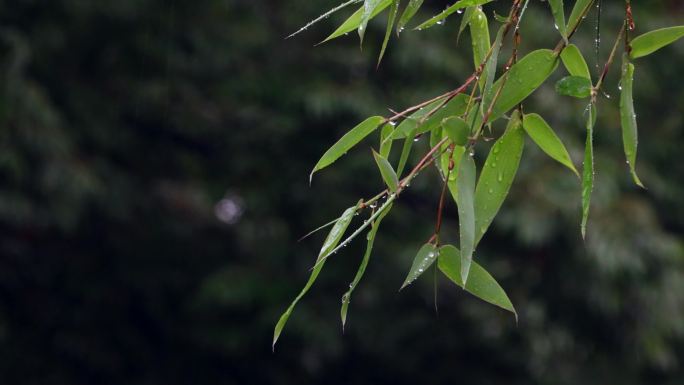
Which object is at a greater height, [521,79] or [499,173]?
[521,79]

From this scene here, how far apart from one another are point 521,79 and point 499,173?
11 cm

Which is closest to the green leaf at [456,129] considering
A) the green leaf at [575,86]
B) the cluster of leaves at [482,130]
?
the cluster of leaves at [482,130]

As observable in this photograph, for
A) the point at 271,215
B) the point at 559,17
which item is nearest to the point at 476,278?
the point at 559,17

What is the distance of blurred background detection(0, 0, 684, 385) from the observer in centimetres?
494

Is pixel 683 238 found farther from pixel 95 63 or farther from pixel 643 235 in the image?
pixel 95 63

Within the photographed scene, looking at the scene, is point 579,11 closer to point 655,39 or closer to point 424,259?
point 655,39

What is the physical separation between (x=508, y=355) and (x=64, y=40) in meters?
2.65

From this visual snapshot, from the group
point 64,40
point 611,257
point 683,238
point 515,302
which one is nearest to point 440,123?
point 611,257

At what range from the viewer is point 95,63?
18.4 feet

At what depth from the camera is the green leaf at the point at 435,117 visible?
1.21m

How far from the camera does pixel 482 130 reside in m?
1.15

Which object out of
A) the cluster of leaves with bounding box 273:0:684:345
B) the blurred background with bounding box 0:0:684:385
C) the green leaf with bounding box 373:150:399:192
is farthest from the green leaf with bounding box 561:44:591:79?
the blurred background with bounding box 0:0:684:385

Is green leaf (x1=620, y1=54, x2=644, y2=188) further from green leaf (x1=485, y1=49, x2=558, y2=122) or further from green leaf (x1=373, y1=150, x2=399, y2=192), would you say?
green leaf (x1=373, y1=150, x2=399, y2=192)

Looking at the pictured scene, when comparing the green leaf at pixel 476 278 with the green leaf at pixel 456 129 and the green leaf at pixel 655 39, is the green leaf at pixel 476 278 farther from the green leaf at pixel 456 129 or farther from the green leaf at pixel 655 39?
the green leaf at pixel 655 39
